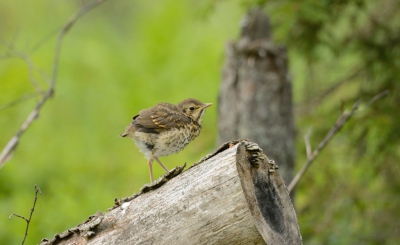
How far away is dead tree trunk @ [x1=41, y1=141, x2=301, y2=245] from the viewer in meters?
3.06

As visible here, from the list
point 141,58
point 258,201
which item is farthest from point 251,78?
point 141,58

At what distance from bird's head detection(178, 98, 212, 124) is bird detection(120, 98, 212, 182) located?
0.37 ft

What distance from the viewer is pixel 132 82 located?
41.2 feet

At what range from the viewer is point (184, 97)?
36.8 feet

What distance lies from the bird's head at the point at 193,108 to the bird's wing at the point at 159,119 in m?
0.20

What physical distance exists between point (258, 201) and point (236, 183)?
26 centimetres

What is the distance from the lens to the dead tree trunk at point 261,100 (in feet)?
23.2

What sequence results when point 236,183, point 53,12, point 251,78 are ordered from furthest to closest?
point 53,12
point 251,78
point 236,183

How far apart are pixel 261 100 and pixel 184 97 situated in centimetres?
425

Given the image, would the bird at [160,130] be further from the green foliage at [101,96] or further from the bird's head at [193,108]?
the green foliage at [101,96]

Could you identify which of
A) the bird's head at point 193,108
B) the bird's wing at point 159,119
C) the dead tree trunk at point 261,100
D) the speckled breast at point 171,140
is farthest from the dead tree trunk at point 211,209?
the dead tree trunk at point 261,100

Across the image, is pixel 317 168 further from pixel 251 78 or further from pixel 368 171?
pixel 251 78

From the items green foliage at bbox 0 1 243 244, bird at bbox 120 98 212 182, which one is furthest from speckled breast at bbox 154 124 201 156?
green foliage at bbox 0 1 243 244

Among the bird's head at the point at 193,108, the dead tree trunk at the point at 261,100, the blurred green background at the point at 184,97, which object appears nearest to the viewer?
the bird's head at the point at 193,108
